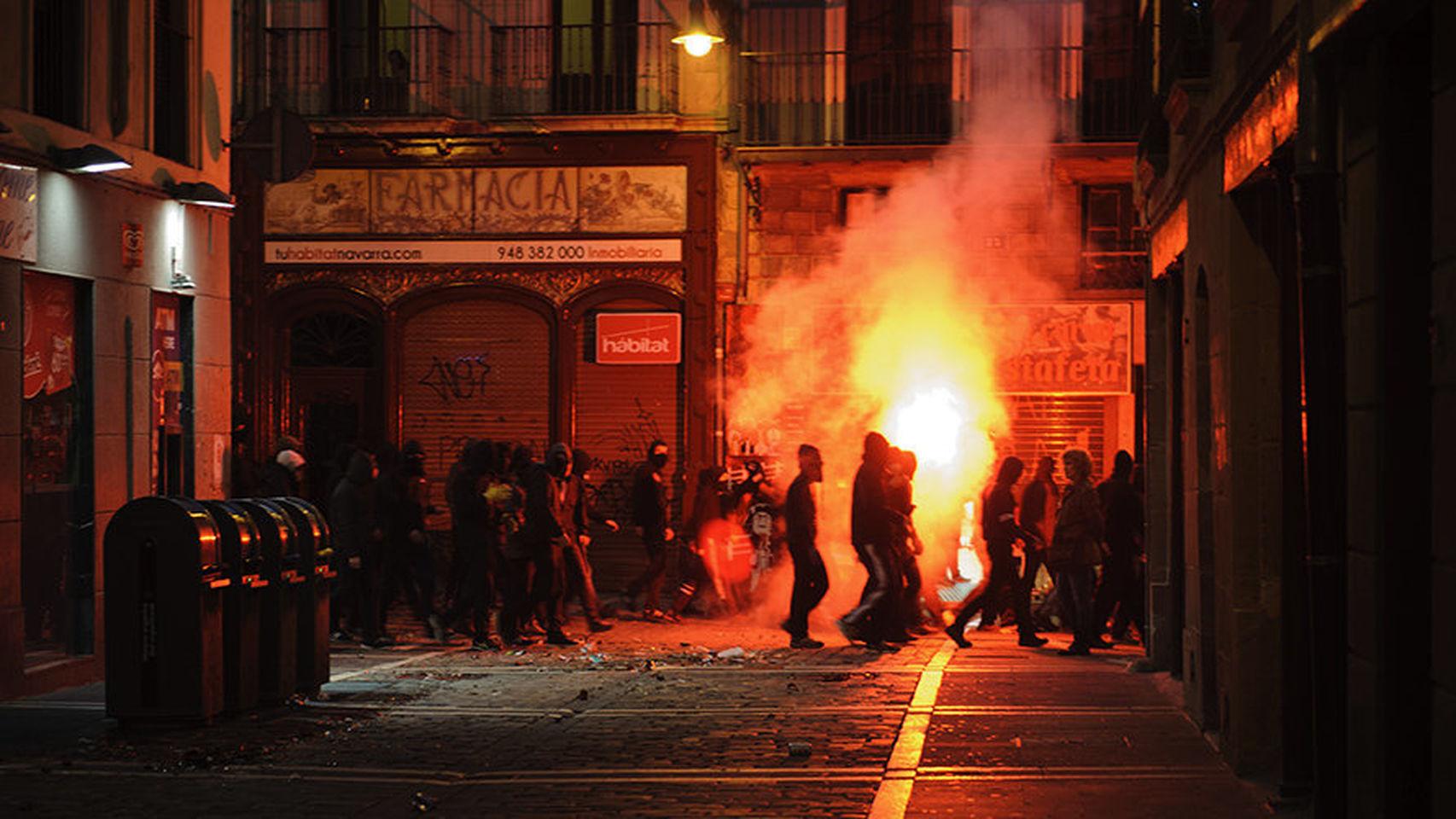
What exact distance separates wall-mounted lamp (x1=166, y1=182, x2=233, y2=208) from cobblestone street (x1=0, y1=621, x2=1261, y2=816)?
152 inches

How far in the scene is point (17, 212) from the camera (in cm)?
1358

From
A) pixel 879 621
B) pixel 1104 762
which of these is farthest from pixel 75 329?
pixel 1104 762

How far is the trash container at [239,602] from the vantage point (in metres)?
11.6

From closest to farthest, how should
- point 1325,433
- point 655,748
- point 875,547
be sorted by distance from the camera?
point 1325,433
point 655,748
point 875,547

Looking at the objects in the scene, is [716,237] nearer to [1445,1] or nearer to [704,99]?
[704,99]

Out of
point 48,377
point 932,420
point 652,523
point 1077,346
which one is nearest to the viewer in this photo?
point 48,377

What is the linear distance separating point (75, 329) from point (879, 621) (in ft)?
22.0

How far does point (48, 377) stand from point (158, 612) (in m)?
3.91

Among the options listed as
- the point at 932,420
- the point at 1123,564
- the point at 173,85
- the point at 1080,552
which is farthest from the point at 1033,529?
the point at 173,85

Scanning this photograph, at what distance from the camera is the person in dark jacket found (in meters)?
17.2

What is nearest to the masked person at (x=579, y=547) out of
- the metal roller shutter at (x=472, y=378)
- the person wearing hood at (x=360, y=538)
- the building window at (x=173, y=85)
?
the person wearing hood at (x=360, y=538)

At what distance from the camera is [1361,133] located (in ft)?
21.7

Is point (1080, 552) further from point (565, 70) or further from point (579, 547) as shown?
point (565, 70)

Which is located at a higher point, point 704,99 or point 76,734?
point 704,99
